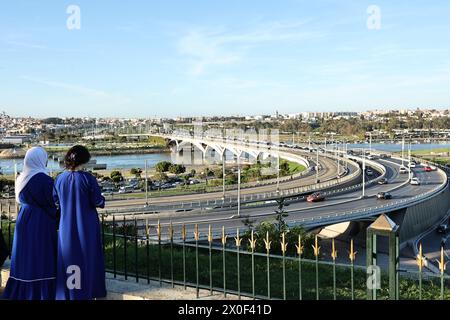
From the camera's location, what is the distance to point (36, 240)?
523cm

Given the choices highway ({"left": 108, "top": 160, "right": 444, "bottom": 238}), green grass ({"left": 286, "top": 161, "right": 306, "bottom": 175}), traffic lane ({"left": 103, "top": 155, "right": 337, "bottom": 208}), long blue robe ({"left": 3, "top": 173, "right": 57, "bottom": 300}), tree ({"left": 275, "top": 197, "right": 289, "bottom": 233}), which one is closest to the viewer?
long blue robe ({"left": 3, "top": 173, "right": 57, "bottom": 300})

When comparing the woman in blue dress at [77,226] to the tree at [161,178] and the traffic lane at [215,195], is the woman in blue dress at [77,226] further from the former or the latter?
the tree at [161,178]

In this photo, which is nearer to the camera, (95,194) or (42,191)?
(95,194)

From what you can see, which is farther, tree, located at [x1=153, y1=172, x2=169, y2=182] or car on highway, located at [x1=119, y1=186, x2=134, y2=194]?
tree, located at [x1=153, y1=172, x2=169, y2=182]

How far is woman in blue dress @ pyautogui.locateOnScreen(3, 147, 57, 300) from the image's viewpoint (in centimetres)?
516

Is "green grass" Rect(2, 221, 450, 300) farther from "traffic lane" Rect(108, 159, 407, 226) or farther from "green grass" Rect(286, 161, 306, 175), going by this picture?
"green grass" Rect(286, 161, 306, 175)

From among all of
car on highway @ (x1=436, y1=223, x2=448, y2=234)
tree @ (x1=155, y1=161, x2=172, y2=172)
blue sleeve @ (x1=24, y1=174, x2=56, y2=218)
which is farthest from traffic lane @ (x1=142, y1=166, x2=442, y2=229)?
tree @ (x1=155, y1=161, x2=172, y2=172)

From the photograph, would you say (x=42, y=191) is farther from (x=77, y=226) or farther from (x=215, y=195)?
(x=215, y=195)

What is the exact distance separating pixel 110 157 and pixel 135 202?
71.8 m

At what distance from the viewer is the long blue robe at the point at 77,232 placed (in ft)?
16.4

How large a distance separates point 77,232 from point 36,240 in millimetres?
543

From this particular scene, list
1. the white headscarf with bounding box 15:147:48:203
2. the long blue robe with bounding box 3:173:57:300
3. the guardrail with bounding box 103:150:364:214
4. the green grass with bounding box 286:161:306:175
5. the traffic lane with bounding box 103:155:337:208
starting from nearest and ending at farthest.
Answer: the white headscarf with bounding box 15:147:48:203, the long blue robe with bounding box 3:173:57:300, the guardrail with bounding box 103:150:364:214, the traffic lane with bounding box 103:155:337:208, the green grass with bounding box 286:161:306:175

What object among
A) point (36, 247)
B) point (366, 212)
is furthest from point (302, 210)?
point (36, 247)
